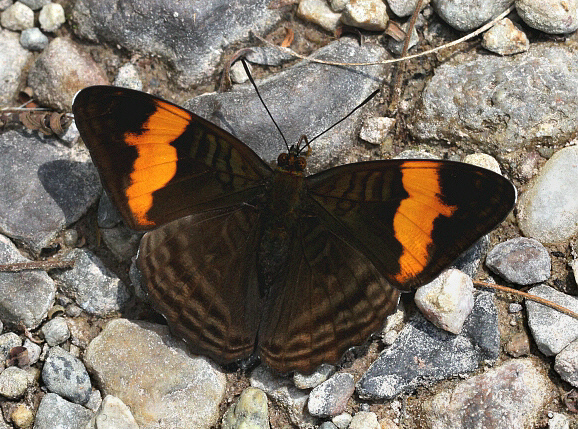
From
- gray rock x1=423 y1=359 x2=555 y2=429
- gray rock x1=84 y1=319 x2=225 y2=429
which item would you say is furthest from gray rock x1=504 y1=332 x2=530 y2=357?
gray rock x1=84 y1=319 x2=225 y2=429

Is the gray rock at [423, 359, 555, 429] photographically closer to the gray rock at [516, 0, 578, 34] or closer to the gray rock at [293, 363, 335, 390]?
the gray rock at [293, 363, 335, 390]

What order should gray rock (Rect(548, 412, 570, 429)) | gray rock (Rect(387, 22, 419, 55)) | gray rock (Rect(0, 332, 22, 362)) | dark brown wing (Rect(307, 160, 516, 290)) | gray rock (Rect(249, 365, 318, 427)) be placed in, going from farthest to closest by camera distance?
gray rock (Rect(387, 22, 419, 55))
gray rock (Rect(0, 332, 22, 362))
gray rock (Rect(249, 365, 318, 427))
gray rock (Rect(548, 412, 570, 429))
dark brown wing (Rect(307, 160, 516, 290))

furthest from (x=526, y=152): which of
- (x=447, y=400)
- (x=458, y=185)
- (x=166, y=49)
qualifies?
(x=166, y=49)

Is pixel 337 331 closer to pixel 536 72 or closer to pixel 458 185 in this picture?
pixel 458 185

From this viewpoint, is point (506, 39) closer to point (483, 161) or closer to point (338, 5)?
point (483, 161)

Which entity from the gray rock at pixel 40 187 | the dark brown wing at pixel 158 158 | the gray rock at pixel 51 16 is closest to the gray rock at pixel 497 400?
the dark brown wing at pixel 158 158

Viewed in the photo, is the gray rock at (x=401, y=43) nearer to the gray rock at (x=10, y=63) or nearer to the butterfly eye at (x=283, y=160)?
the butterfly eye at (x=283, y=160)
